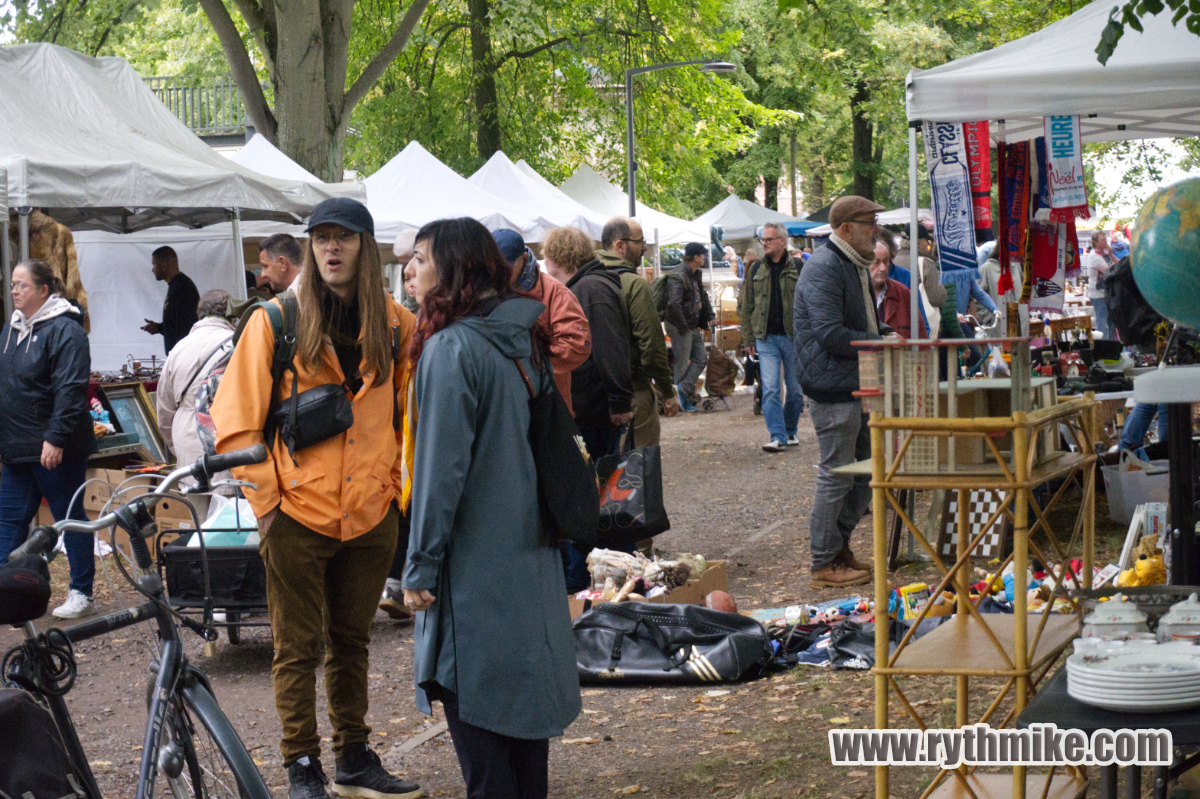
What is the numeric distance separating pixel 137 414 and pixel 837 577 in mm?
6160

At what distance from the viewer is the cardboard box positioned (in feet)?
22.4

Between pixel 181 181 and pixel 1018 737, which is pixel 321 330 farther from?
pixel 181 181

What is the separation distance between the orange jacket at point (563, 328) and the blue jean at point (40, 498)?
3.08 meters

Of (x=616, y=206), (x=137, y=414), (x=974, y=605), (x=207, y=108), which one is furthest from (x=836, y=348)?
(x=207, y=108)

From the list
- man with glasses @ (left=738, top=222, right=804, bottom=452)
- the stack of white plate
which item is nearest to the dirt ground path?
the stack of white plate

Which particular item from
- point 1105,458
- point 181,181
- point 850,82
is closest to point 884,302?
point 1105,458

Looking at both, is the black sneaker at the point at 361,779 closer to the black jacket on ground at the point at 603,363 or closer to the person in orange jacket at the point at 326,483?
the person in orange jacket at the point at 326,483

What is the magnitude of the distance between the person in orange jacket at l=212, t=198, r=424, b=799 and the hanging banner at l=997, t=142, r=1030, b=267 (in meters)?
5.26

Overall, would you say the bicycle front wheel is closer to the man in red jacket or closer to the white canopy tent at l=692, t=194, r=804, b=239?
the man in red jacket

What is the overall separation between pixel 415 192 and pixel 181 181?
527 cm

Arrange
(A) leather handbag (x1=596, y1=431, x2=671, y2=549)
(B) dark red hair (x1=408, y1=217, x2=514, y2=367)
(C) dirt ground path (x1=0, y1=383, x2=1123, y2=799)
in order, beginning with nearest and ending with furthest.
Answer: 1. (B) dark red hair (x1=408, y1=217, x2=514, y2=367)
2. (C) dirt ground path (x1=0, y1=383, x2=1123, y2=799)
3. (A) leather handbag (x1=596, y1=431, x2=671, y2=549)

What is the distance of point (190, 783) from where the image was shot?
348 cm

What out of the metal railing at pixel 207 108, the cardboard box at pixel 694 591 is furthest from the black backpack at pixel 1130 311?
the metal railing at pixel 207 108

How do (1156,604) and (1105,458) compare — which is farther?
(1105,458)
